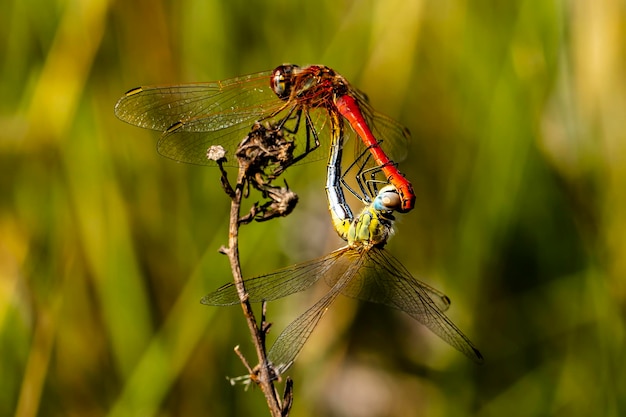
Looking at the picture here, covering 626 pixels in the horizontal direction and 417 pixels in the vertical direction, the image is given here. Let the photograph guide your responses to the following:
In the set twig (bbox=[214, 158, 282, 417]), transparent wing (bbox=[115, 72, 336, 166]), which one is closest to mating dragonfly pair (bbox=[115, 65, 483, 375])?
transparent wing (bbox=[115, 72, 336, 166])

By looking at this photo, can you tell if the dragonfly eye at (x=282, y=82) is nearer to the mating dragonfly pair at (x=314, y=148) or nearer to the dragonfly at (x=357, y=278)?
the mating dragonfly pair at (x=314, y=148)

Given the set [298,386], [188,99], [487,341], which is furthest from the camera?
[487,341]

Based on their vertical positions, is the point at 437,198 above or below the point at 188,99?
below

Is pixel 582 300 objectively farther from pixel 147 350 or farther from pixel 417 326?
pixel 147 350

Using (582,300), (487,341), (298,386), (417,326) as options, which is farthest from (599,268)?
(298,386)

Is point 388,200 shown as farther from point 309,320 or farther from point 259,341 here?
point 259,341

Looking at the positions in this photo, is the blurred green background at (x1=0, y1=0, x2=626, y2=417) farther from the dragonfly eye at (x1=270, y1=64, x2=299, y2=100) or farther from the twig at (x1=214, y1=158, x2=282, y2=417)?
the twig at (x1=214, y1=158, x2=282, y2=417)

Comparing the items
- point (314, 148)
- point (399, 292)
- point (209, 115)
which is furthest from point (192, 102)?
point (399, 292)
